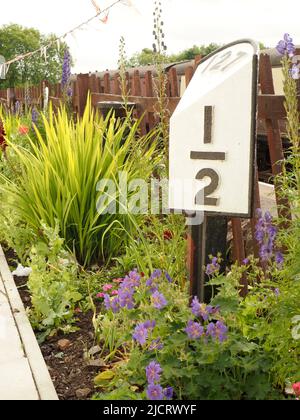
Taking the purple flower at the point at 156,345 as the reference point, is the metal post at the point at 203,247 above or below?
above

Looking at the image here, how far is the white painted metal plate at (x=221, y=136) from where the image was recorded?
193cm

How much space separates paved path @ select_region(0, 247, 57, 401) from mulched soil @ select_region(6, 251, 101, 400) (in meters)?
0.07

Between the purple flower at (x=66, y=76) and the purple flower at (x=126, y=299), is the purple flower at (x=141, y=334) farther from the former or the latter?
the purple flower at (x=66, y=76)

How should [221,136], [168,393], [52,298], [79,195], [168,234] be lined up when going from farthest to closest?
[79,195], [168,234], [52,298], [221,136], [168,393]

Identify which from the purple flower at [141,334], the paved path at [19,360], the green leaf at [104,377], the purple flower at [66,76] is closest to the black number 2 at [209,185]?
the purple flower at [141,334]

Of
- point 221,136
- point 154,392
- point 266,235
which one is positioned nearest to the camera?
point 154,392

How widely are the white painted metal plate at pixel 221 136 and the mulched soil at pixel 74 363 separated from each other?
82cm

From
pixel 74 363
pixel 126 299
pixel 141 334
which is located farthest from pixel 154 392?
pixel 74 363

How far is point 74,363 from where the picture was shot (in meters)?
2.49

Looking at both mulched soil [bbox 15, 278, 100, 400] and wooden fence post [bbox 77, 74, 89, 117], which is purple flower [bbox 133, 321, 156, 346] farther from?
wooden fence post [bbox 77, 74, 89, 117]

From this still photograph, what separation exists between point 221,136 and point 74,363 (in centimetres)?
115

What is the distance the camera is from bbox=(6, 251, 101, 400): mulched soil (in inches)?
88.4

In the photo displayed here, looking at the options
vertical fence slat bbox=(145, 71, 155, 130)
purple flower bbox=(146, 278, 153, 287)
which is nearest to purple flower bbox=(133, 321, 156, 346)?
purple flower bbox=(146, 278, 153, 287)

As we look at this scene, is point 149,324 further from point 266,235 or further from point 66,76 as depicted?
point 66,76
